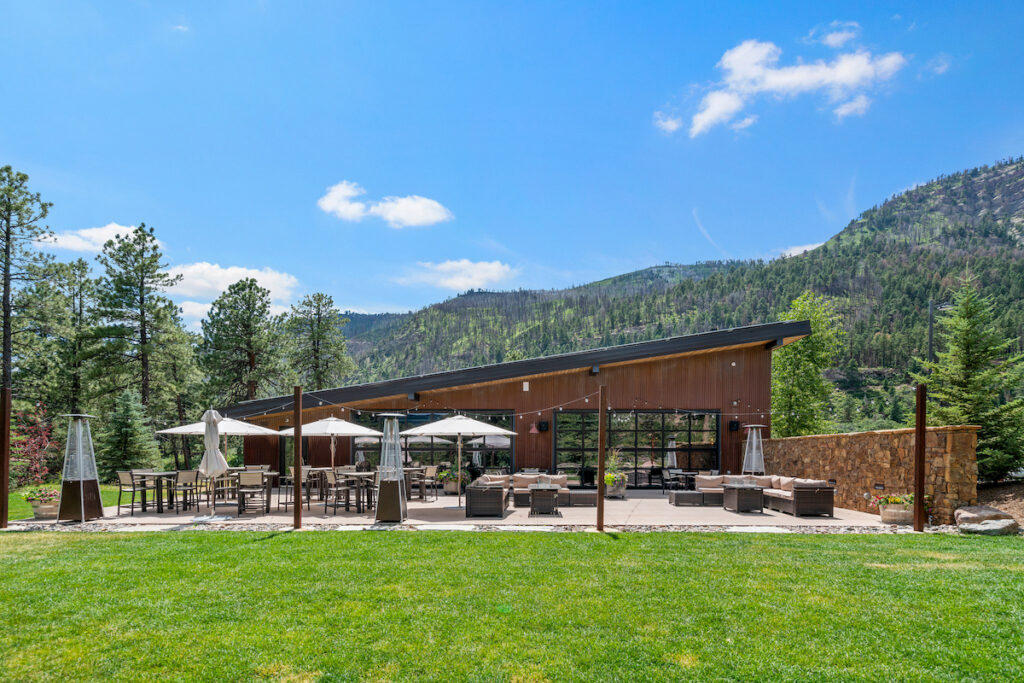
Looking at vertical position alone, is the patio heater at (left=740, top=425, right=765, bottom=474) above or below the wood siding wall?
below

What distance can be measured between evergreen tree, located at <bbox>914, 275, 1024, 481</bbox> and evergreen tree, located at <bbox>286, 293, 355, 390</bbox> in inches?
973

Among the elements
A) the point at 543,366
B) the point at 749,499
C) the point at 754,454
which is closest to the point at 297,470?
the point at 543,366

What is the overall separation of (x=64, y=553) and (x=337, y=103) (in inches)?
526

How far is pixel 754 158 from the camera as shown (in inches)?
1467

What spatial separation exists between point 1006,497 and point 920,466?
431cm

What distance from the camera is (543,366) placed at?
1592 cm

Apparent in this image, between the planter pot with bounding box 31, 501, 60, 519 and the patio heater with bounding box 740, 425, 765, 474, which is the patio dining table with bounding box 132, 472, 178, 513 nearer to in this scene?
the planter pot with bounding box 31, 501, 60, 519

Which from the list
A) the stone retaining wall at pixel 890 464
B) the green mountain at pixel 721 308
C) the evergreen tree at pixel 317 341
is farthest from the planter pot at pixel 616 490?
the green mountain at pixel 721 308

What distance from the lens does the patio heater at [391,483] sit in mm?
9641

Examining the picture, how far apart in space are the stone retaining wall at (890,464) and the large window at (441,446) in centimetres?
712

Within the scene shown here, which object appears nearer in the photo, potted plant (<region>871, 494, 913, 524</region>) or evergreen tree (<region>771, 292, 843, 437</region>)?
potted plant (<region>871, 494, 913, 524</region>)

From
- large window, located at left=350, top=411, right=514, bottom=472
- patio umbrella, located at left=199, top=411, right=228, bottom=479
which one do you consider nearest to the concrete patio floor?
patio umbrella, located at left=199, top=411, right=228, bottom=479

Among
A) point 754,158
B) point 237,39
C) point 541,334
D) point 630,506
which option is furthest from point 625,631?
point 541,334

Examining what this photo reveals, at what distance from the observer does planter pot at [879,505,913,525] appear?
31.3 feet
